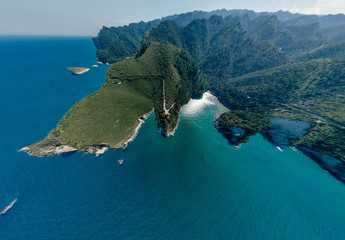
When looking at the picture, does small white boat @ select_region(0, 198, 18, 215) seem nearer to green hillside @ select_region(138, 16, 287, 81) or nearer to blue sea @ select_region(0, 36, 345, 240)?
blue sea @ select_region(0, 36, 345, 240)

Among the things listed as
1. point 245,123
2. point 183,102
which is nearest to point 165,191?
point 245,123

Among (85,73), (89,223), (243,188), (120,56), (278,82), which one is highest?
(120,56)

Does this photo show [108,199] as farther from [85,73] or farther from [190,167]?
[85,73]

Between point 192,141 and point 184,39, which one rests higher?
point 184,39

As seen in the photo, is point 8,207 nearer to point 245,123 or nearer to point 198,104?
point 198,104

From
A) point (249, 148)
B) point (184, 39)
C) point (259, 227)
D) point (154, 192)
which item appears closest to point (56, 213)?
point (154, 192)

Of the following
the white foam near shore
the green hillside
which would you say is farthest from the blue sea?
the green hillside

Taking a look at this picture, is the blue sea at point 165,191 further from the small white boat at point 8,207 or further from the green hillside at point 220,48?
the green hillside at point 220,48
